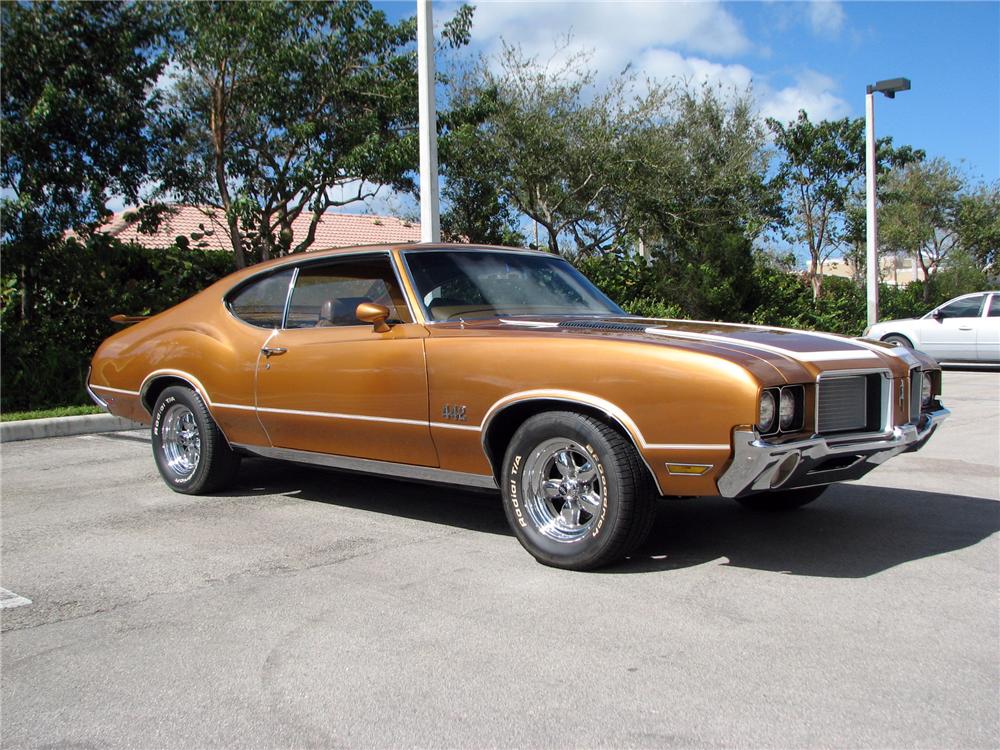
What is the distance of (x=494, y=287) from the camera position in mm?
5340

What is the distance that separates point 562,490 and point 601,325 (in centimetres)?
95

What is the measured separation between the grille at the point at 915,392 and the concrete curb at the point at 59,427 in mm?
7131

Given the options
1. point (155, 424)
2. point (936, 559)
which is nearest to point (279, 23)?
point (155, 424)

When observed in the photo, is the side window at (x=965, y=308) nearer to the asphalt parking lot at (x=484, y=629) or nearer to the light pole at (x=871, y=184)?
the light pole at (x=871, y=184)

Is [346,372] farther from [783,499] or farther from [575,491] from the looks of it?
[783,499]

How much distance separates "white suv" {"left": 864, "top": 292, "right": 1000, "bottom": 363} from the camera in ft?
53.2

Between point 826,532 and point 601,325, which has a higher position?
point 601,325

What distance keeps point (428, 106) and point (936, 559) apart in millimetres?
8027

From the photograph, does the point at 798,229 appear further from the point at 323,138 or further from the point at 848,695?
the point at 848,695

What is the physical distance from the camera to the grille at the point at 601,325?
4668 millimetres

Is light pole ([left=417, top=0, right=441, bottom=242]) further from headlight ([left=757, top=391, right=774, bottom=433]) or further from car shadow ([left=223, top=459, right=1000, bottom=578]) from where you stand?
headlight ([left=757, top=391, right=774, bottom=433])

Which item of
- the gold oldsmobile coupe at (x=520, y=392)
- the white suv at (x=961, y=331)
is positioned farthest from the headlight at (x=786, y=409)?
the white suv at (x=961, y=331)

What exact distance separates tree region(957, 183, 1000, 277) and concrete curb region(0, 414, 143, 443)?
3405 cm

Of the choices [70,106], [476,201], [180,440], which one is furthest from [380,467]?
[476,201]
